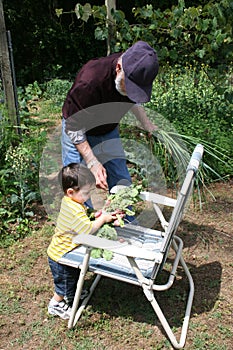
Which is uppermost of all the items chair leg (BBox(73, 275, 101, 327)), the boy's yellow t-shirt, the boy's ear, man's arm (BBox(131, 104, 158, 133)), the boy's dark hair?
man's arm (BBox(131, 104, 158, 133))

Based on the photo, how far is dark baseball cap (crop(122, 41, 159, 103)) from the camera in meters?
2.25

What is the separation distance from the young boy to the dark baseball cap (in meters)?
0.54

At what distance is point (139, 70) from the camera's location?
2.25 meters

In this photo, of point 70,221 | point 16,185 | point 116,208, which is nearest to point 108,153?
point 116,208

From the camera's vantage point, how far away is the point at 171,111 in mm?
5020

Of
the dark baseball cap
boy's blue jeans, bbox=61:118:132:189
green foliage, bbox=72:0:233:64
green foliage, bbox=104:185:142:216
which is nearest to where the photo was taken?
the dark baseball cap

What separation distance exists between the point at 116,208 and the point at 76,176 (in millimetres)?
303

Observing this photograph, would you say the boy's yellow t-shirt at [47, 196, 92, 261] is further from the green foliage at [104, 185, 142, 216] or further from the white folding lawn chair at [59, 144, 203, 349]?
the green foliage at [104, 185, 142, 216]

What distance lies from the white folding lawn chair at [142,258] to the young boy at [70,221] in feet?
0.23

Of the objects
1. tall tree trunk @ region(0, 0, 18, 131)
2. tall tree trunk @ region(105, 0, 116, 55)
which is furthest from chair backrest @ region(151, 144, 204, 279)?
tall tree trunk @ region(105, 0, 116, 55)

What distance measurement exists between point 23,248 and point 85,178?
1.22 m

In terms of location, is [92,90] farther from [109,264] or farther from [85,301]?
[85,301]

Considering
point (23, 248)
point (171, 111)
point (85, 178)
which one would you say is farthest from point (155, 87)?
point (85, 178)

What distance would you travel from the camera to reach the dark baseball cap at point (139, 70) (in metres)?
2.25
